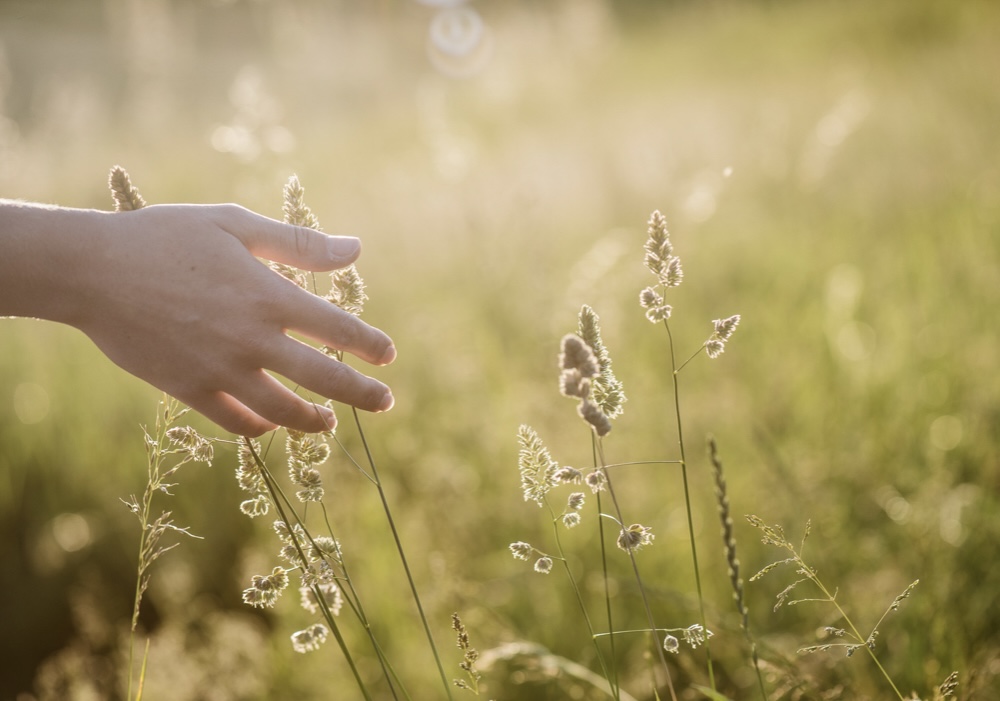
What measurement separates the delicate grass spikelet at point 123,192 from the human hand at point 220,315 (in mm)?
45

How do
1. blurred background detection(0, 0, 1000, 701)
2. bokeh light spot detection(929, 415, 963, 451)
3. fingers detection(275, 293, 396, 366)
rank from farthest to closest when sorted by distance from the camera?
bokeh light spot detection(929, 415, 963, 451), blurred background detection(0, 0, 1000, 701), fingers detection(275, 293, 396, 366)

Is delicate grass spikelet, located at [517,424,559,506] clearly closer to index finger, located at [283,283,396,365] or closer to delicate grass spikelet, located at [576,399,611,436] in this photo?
delicate grass spikelet, located at [576,399,611,436]

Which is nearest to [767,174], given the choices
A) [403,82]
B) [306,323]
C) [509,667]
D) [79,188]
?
[509,667]

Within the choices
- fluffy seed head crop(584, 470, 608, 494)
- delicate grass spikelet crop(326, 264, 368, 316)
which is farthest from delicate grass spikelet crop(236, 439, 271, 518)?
fluffy seed head crop(584, 470, 608, 494)

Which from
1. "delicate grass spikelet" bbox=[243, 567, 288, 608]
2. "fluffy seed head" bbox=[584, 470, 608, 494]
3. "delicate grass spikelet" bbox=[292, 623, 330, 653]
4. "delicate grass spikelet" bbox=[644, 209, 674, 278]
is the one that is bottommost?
"delicate grass spikelet" bbox=[292, 623, 330, 653]

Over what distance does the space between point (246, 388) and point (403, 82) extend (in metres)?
12.0

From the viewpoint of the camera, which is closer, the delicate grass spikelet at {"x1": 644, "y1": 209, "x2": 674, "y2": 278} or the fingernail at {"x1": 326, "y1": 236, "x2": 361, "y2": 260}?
the delicate grass spikelet at {"x1": 644, "y1": 209, "x2": 674, "y2": 278}

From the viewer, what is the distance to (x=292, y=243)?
121cm

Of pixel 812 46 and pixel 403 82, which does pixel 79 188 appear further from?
pixel 812 46

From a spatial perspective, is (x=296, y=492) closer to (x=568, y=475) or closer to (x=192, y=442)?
(x=192, y=442)

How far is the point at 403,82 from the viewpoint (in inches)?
481

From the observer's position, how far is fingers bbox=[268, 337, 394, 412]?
3.83 feet

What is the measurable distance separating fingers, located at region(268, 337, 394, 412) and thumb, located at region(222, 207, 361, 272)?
0.47ft

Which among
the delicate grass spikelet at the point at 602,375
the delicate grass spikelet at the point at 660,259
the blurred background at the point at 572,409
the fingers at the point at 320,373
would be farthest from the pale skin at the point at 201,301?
the blurred background at the point at 572,409
